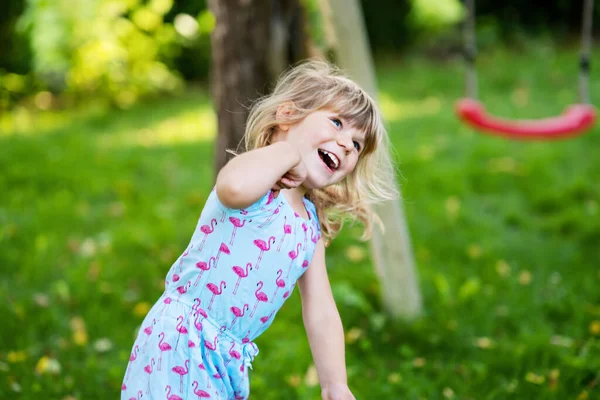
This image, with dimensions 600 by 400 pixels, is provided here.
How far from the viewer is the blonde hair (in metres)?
1.57

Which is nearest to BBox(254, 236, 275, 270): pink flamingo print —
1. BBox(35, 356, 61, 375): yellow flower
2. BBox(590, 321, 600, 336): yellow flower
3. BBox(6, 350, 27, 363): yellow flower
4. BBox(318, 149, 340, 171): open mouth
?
BBox(318, 149, 340, 171): open mouth

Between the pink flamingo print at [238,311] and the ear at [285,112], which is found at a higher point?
the ear at [285,112]

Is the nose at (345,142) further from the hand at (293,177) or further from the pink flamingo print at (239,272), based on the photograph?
the pink flamingo print at (239,272)

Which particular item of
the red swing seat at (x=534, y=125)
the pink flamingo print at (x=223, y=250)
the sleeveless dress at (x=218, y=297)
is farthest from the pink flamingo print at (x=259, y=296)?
the red swing seat at (x=534, y=125)

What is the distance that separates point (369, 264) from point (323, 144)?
233cm

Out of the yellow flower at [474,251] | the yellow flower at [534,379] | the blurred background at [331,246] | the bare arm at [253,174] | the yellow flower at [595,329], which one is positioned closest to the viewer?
the bare arm at [253,174]

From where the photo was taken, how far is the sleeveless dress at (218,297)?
1.55 meters

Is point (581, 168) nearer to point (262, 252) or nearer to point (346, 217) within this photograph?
point (346, 217)

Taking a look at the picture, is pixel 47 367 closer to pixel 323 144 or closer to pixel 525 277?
pixel 323 144

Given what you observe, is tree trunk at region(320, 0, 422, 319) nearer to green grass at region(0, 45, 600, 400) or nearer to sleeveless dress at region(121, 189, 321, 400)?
green grass at region(0, 45, 600, 400)

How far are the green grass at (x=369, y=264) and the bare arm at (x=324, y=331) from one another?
3.31 feet

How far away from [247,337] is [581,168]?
12.4 ft

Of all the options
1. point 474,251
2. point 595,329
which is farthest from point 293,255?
point 474,251

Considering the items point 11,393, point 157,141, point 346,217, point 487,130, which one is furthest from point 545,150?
point 11,393
